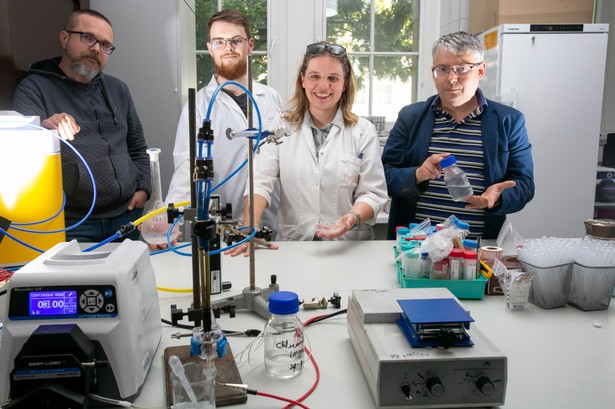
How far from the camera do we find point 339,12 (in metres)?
3.62

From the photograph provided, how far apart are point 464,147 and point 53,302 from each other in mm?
1601

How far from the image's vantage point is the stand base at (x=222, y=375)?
831mm

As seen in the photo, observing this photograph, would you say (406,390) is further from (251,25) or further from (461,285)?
(251,25)

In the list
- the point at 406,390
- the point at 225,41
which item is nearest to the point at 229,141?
the point at 225,41

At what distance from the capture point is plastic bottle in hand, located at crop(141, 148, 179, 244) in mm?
1434

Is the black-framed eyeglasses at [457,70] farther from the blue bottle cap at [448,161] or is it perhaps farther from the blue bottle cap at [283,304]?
the blue bottle cap at [283,304]

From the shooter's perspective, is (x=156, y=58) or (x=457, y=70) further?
(x=156, y=58)

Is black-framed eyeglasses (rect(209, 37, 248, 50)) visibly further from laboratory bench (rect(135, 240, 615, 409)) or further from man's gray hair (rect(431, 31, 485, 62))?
laboratory bench (rect(135, 240, 615, 409))

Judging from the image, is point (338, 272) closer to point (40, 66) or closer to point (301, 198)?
point (301, 198)

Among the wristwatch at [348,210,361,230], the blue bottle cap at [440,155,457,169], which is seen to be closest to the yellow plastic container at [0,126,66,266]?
the wristwatch at [348,210,361,230]

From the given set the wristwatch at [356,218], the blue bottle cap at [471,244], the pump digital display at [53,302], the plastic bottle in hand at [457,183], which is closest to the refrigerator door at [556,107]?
the plastic bottle in hand at [457,183]

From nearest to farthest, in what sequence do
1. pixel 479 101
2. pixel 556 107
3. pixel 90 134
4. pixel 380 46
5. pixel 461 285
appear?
pixel 461 285 → pixel 479 101 → pixel 90 134 → pixel 556 107 → pixel 380 46

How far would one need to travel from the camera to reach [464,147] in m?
1.96

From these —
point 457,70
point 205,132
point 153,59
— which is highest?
point 153,59
